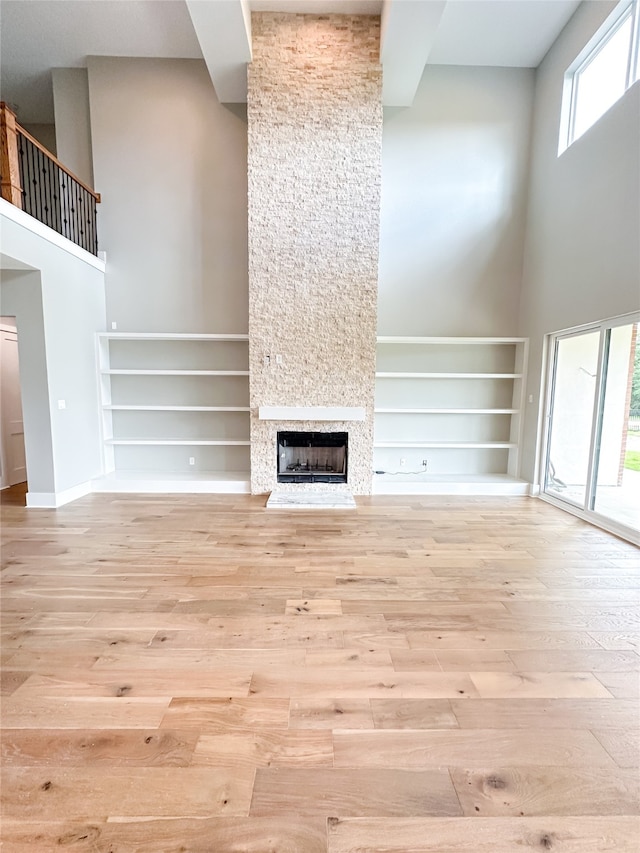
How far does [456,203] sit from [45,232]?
17.0 ft

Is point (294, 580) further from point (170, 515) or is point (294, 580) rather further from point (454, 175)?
point (454, 175)

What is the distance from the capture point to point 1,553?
304cm

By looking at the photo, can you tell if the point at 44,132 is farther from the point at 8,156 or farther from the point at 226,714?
the point at 226,714

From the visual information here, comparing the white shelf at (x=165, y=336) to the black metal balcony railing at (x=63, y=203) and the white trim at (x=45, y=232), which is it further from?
the black metal balcony railing at (x=63, y=203)

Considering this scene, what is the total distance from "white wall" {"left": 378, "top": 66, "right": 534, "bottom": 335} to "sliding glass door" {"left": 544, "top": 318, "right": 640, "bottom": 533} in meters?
1.25

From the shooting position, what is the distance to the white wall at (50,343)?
12.8ft

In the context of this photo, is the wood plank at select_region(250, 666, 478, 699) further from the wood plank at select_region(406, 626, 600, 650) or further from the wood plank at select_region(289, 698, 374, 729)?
the wood plank at select_region(406, 626, 600, 650)

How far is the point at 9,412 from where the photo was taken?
16.8 ft

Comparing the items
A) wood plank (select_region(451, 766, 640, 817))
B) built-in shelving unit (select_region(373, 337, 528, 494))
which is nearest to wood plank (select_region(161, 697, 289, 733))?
wood plank (select_region(451, 766, 640, 817))

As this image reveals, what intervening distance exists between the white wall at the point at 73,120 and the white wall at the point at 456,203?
167 inches

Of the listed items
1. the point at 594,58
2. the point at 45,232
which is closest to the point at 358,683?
the point at 45,232

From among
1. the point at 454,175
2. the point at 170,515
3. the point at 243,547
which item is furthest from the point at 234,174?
the point at 243,547

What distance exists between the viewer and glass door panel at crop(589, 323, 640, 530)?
360cm

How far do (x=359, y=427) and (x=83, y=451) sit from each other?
11.9 ft
